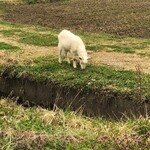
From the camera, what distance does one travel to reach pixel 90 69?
13.9 meters

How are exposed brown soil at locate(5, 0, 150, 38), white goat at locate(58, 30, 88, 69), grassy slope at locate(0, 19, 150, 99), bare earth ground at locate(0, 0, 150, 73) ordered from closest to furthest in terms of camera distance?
grassy slope at locate(0, 19, 150, 99) → white goat at locate(58, 30, 88, 69) → bare earth ground at locate(0, 0, 150, 73) → exposed brown soil at locate(5, 0, 150, 38)

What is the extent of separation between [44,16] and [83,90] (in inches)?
689

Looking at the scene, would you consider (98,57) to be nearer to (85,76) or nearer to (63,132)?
(85,76)

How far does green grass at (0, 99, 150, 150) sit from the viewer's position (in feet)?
24.4

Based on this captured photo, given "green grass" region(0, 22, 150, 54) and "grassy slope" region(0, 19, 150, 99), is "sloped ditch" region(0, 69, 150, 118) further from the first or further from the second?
"green grass" region(0, 22, 150, 54)

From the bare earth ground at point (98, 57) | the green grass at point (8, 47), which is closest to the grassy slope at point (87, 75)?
the bare earth ground at point (98, 57)

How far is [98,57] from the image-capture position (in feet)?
52.3

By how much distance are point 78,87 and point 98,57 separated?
3760 millimetres

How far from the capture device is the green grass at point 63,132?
745cm

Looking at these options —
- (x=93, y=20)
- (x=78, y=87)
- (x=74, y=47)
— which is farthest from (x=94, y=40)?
(x=78, y=87)

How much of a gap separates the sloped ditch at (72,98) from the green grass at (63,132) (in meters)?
2.18

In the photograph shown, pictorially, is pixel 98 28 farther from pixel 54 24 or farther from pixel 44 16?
pixel 44 16

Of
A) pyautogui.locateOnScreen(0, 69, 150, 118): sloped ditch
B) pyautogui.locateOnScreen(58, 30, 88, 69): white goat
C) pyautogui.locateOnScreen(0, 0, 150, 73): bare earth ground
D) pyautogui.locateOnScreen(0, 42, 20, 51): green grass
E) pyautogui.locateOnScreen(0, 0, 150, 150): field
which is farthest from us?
pyautogui.locateOnScreen(0, 42, 20, 51): green grass

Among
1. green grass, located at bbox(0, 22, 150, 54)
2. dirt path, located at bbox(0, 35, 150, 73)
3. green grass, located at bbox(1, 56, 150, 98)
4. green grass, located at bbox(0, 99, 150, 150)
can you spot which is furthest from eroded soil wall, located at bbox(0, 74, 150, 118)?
green grass, located at bbox(0, 22, 150, 54)
